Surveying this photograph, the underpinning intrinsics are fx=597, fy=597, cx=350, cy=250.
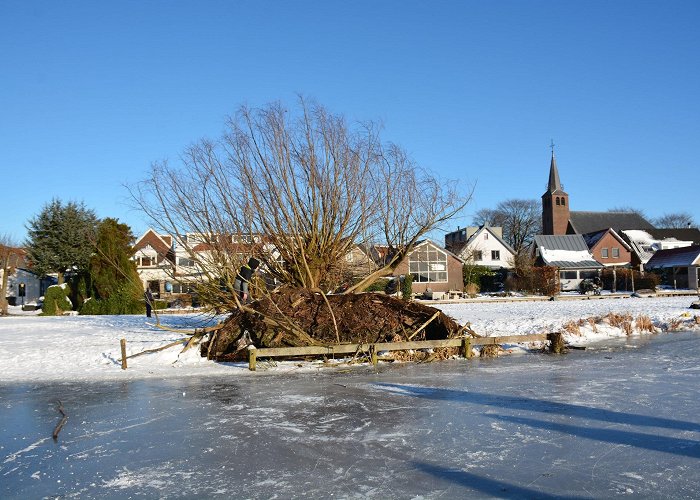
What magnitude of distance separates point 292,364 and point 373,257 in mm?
5671

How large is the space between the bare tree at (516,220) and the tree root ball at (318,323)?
75403 mm

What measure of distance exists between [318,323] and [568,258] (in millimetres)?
48861

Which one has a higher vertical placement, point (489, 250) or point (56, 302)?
point (489, 250)

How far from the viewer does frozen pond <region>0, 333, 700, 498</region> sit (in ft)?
18.7

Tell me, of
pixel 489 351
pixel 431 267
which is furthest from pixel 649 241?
pixel 489 351

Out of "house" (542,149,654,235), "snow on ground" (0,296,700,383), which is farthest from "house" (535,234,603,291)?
"snow on ground" (0,296,700,383)

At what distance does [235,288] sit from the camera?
1634 centimetres

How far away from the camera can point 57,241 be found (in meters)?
37.8

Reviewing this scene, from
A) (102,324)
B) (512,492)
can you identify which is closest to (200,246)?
(102,324)

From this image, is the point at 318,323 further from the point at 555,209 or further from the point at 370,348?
the point at 555,209

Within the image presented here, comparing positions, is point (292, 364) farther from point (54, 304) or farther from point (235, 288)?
point (54, 304)

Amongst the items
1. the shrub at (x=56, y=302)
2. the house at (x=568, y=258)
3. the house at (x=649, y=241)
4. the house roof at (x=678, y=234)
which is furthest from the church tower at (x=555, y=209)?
the shrub at (x=56, y=302)

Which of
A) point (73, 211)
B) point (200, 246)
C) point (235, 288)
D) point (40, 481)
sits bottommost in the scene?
point (40, 481)

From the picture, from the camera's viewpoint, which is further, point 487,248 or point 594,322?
point 487,248
